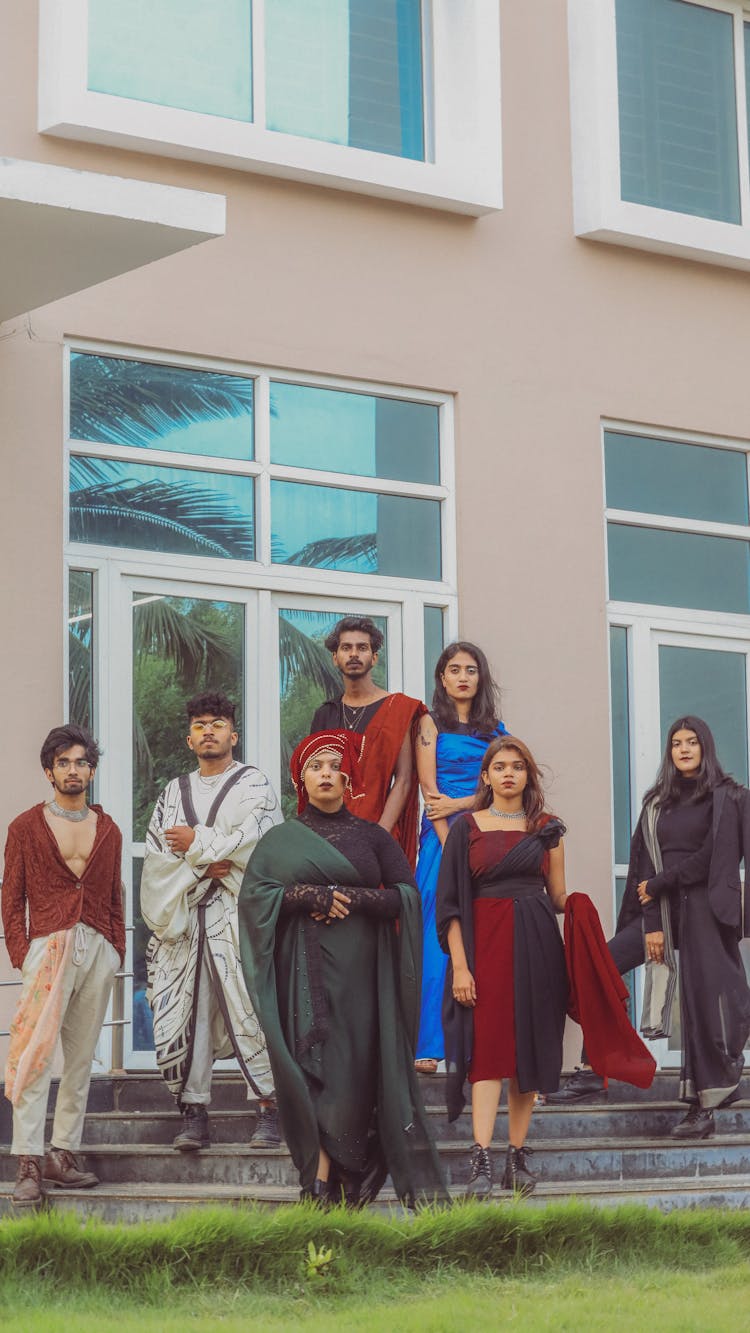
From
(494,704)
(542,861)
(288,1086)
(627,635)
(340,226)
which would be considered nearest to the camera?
(288,1086)

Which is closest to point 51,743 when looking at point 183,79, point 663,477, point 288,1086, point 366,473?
point 288,1086

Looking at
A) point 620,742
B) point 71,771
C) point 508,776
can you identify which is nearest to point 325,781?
point 508,776

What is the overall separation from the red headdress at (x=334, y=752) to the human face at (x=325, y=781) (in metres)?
0.04

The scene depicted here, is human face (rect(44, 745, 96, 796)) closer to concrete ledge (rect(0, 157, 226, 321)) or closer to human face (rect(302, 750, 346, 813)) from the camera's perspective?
human face (rect(302, 750, 346, 813))

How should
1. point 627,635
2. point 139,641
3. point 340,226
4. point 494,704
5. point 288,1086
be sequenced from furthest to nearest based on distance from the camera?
point 627,635
point 340,226
point 139,641
point 494,704
point 288,1086

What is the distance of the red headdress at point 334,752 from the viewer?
751 cm

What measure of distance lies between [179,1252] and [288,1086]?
0.88m

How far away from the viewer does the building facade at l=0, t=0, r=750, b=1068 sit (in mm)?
9742

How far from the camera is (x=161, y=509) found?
10.1 m

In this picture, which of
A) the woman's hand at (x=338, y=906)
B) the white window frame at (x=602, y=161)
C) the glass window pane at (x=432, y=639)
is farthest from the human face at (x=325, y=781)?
the white window frame at (x=602, y=161)

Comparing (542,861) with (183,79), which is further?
(183,79)

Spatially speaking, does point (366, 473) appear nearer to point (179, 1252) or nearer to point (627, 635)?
point (627, 635)

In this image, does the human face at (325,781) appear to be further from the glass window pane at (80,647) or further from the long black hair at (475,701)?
the glass window pane at (80,647)

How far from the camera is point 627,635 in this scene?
1169 cm
